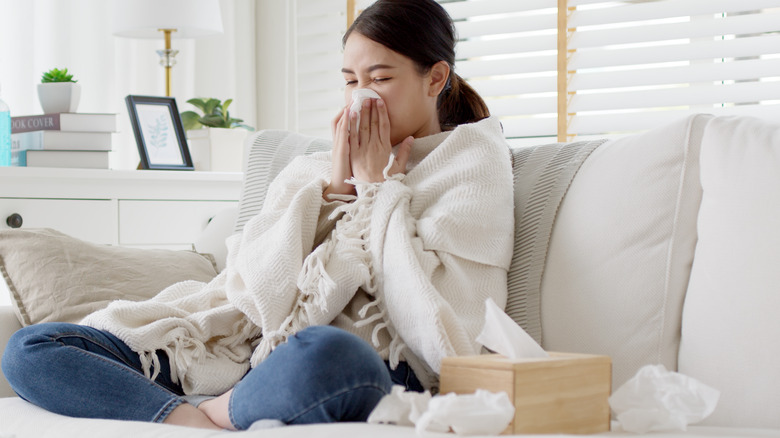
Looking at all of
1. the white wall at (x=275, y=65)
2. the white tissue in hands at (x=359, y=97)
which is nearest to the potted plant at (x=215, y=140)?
the white wall at (x=275, y=65)

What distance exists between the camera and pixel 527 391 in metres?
0.89

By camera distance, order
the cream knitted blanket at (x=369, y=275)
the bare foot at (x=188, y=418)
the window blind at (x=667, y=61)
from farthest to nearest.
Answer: the window blind at (x=667, y=61), the cream knitted blanket at (x=369, y=275), the bare foot at (x=188, y=418)

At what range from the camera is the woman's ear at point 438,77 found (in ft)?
4.96

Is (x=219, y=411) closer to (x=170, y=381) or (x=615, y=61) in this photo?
(x=170, y=381)

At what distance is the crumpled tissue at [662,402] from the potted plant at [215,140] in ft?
6.09

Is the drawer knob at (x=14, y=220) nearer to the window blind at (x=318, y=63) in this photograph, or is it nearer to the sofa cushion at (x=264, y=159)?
the sofa cushion at (x=264, y=159)

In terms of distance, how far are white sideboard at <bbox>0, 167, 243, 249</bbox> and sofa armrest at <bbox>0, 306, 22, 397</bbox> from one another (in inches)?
25.4

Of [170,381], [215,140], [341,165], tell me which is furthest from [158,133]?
[170,381]

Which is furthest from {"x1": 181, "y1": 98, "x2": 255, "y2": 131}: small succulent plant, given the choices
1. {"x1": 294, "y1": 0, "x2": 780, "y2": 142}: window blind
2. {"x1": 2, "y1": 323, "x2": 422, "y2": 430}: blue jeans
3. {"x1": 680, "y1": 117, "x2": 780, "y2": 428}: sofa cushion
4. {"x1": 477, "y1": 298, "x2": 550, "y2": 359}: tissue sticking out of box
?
{"x1": 477, "y1": 298, "x2": 550, "y2": 359}: tissue sticking out of box

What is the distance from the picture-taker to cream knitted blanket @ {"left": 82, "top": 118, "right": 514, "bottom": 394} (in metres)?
1.22

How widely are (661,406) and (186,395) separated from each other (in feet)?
2.27

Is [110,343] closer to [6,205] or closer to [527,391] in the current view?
[527,391]

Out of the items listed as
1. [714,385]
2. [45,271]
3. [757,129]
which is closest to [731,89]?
[757,129]

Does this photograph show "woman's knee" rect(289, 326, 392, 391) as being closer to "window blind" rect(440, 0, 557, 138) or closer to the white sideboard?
the white sideboard
